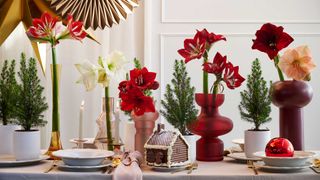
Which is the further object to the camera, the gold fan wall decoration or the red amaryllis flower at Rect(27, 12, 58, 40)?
the gold fan wall decoration

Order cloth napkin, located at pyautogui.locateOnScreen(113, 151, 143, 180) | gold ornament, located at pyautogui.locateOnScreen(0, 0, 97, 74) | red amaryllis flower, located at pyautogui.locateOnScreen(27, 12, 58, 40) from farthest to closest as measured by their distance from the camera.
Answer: gold ornament, located at pyautogui.locateOnScreen(0, 0, 97, 74) < red amaryllis flower, located at pyautogui.locateOnScreen(27, 12, 58, 40) < cloth napkin, located at pyautogui.locateOnScreen(113, 151, 143, 180)

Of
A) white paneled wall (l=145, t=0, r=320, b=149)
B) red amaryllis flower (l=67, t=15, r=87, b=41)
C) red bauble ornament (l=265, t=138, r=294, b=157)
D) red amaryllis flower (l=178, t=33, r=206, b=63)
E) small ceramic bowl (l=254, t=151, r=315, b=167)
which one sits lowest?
small ceramic bowl (l=254, t=151, r=315, b=167)

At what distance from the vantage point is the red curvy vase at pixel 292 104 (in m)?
1.58

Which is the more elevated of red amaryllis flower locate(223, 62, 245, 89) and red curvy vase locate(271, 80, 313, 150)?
red amaryllis flower locate(223, 62, 245, 89)

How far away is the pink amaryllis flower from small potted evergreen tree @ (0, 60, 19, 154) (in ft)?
2.81

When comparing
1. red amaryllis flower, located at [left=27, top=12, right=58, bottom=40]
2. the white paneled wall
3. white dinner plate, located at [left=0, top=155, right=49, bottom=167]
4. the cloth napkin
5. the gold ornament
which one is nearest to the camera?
the cloth napkin

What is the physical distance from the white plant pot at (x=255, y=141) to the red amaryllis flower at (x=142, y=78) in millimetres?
338

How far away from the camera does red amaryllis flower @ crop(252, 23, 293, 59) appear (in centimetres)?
156

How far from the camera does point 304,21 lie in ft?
10.8

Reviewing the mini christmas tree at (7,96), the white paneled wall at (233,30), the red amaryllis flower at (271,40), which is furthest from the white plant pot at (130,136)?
the white paneled wall at (233,30)

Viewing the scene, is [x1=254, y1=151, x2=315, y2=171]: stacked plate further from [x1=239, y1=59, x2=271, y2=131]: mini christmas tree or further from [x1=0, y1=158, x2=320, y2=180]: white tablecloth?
[x1=239, y1=59, x2=271, y2=131]: mini christmas tree

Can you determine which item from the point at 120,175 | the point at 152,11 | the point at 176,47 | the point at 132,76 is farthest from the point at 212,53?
the point at 120,175

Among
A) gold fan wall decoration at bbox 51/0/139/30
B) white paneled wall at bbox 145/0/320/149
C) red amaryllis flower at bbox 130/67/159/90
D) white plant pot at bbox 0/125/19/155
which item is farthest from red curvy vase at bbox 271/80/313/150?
white paneled wall at bbox 145/0/320/149

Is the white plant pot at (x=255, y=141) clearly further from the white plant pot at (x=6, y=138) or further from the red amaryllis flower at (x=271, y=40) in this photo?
the white plant pot at (x=6, y=138)
